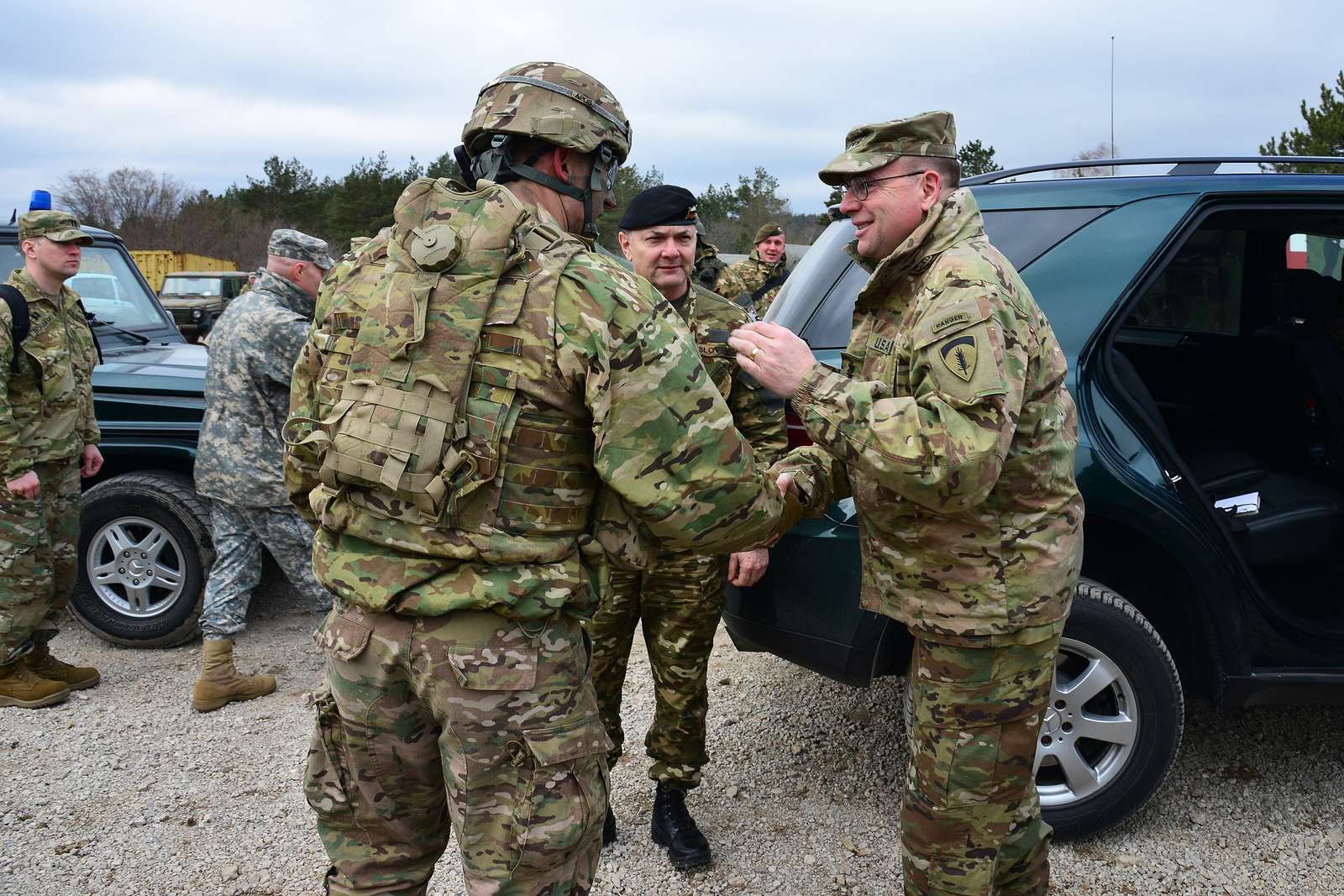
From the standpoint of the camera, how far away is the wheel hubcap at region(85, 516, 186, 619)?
505 cm

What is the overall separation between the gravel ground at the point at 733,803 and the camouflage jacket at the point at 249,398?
37.6 inches

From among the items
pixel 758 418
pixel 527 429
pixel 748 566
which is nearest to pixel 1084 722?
pixel 748 566

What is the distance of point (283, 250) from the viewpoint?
4.65m

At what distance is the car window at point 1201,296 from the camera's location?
170 inches

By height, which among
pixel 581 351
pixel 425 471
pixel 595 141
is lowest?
pixel 425 471

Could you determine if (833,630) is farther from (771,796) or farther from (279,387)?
(279,387)

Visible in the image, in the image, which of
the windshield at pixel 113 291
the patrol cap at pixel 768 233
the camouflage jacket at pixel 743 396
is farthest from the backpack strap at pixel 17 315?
the patrol cap at pixel 768 233

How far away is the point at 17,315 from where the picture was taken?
171 inches

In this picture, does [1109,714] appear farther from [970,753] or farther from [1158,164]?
[1158,164]

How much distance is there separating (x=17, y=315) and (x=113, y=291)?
209 centimetres

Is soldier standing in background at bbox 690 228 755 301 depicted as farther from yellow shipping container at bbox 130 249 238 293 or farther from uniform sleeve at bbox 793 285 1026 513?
yellow shipping container at bbox 130 249 238 293

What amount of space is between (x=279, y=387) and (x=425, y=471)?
3200mm

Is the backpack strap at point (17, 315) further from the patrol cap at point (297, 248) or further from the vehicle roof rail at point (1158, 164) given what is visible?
the vehicle roof rail at point (1158, 164)

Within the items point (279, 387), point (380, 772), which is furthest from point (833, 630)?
point (279, 387)
